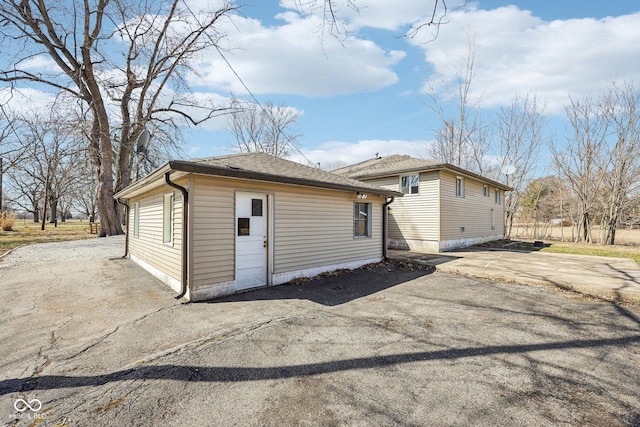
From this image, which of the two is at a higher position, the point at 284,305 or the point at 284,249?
the point at 284,249

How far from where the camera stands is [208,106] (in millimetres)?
18734

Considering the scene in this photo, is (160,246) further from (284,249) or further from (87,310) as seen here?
(284,249)

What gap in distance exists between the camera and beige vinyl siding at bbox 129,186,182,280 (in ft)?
19.4

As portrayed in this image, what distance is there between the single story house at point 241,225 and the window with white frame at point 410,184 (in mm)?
4801

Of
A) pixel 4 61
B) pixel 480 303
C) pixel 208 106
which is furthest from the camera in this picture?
pixel 208 106

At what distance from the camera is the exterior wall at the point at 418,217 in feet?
40.9

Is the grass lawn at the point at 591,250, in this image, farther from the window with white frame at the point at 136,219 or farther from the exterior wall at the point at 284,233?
the window with white frame at the point at 136,219

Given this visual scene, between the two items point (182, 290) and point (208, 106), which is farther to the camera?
point (208, 106)

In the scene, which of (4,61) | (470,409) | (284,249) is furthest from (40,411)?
(4,61)

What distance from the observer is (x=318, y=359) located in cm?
332

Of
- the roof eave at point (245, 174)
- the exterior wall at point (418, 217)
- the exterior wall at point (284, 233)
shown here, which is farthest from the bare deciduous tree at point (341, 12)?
the exterior wall at point (418, 217)

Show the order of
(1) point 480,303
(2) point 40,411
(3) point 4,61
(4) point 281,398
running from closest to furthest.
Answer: (2) point 40,411 → (4) point 281,398 → (1) point 480,303 → (3) point 4,61

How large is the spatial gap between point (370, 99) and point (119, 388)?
1114 cm

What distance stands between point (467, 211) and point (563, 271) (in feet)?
22.3
